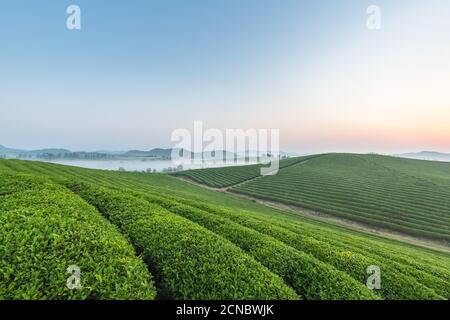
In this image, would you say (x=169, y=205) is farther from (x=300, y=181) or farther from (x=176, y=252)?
(x=300, y=181)

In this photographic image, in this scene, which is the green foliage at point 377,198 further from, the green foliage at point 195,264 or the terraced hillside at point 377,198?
the green foliage at point 195,264

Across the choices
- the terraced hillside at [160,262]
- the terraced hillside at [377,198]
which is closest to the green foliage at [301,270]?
the terraced hillside at [160,262]

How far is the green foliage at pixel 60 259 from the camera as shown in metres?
3.24

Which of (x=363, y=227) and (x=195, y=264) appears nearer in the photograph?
(x=195, y=264)

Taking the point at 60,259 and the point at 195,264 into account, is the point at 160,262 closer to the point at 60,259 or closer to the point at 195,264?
the point at 195,264

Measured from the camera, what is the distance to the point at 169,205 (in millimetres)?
9500

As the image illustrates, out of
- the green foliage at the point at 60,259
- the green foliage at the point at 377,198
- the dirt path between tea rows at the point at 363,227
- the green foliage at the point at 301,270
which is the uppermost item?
the green foliage at the point at 60,259

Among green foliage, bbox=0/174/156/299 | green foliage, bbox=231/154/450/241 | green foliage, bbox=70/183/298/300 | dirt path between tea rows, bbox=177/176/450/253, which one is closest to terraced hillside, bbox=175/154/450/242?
green foliage, bbox=231/154/450/241

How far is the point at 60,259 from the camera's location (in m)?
3.78

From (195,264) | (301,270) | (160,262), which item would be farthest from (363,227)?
(160,262)

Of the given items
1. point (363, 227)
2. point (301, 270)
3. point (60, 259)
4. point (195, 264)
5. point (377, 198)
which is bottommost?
point (363, 227)

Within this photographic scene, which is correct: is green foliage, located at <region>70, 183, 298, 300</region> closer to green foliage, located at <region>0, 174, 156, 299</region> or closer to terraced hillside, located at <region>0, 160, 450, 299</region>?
terraced hillside, located at <region>0, 160, 450, 299</region>

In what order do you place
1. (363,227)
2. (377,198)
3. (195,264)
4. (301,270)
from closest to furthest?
(195,264) < (301,270) < (363,227) < (377,198)
